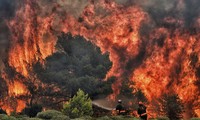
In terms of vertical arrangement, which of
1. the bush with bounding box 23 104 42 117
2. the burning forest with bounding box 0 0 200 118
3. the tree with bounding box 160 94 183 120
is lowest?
the tree with bounding box 160 94 183 120

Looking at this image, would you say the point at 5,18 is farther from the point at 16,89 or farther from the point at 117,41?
the point at 117,41

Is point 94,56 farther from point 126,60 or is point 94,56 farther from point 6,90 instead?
point 6,90

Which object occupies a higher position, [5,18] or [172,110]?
[5,18]

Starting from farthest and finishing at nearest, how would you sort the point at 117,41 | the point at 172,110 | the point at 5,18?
the point at 5,18, the point at 117,41, the point at 172,110

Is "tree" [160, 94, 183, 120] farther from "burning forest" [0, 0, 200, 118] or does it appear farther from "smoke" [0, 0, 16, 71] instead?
"smoke" [0, 0, 16, 71]

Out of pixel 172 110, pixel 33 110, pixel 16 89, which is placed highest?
pixel 16 89

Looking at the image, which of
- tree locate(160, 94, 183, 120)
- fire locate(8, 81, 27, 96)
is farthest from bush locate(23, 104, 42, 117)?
tree locate(160, 94, 183, 120)

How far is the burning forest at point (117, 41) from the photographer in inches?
1241

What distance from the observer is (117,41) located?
1326 inches

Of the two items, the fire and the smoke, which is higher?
the smoke

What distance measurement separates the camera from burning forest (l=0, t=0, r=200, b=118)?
1241 inches

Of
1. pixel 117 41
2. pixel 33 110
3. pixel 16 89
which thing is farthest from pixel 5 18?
pixel 117 41

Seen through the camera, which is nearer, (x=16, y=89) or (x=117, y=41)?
(x=16, y=89)

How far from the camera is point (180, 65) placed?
32.1m
